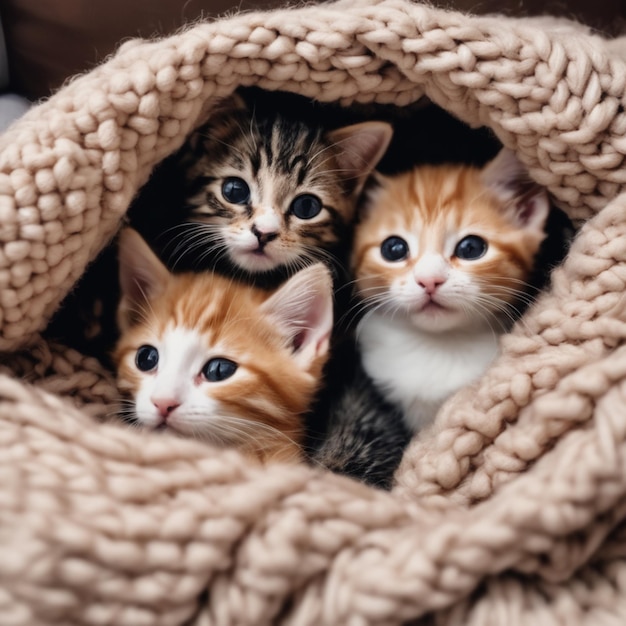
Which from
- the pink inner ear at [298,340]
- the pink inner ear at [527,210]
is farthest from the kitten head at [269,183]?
the pink inner ear at [527,210]

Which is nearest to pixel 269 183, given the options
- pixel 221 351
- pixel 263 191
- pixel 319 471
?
pixel 263 191

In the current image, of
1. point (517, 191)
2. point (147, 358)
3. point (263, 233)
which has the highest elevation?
point (517, 191)

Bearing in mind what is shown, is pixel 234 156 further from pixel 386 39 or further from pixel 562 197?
pixel 562 197

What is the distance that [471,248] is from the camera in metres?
0.97

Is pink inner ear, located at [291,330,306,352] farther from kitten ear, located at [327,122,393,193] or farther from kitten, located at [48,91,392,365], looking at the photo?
kitten ear, located at [327,122,393,193]

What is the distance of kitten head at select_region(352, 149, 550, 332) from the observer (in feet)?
3.07

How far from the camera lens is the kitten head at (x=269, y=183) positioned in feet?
3.23

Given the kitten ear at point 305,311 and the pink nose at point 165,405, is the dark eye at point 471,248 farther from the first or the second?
the pink nose at point 165,405

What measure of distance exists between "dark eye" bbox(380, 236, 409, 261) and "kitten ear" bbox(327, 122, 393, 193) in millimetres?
133

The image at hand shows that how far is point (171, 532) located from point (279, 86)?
0.56 metres

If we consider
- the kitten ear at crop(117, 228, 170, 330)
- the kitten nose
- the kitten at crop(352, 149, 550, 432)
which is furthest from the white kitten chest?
the kitten ear at crop(117, 228, 170, 330)

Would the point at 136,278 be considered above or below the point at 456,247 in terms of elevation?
below

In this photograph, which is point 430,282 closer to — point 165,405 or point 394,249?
point 394,249

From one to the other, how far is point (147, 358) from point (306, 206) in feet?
1.10
